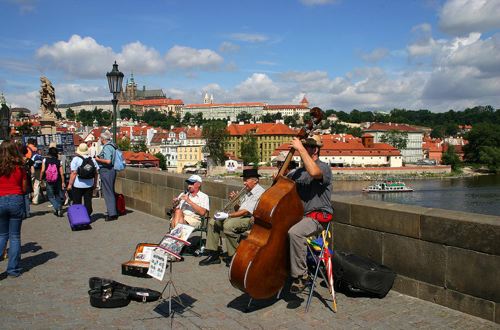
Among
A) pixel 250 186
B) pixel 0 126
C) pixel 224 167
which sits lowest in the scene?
pixel 224 167

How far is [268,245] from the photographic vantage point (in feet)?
16.1

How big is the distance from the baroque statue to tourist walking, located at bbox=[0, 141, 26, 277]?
1599cm

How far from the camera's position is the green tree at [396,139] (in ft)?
480

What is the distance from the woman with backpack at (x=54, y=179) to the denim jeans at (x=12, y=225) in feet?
18.1

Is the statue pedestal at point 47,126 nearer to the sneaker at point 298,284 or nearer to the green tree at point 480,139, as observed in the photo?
the sneaker at point 298,284

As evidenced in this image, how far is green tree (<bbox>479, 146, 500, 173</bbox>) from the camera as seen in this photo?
Answer: 117 m

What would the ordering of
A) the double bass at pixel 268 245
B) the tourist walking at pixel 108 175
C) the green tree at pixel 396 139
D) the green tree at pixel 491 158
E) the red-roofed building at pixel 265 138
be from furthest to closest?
the green tree at pixel 396 139 → the red-roofed building at pixel 265 138 → the green tree at pixel 491 158 → the tourist walking at pixel 108 175 → the double bass at pixel 268 245

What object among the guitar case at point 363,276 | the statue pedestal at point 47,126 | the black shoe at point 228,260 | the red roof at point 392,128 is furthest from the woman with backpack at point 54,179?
the red roof at point 392,128

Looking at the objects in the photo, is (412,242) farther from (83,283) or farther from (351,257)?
(83,283)

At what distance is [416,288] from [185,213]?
3623 millimetres

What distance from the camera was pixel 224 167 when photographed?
114812mm

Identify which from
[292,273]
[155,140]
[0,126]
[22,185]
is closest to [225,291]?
[292,273]

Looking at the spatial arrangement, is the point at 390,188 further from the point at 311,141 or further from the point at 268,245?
the point at 268,245

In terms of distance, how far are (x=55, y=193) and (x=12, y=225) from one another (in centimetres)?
578
